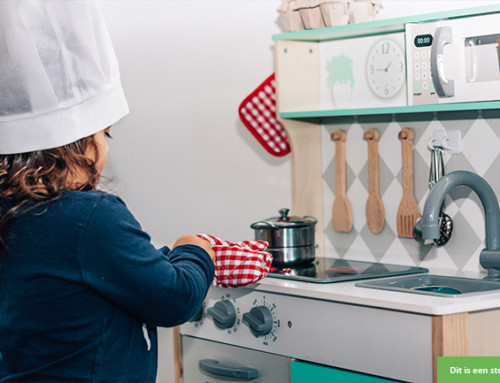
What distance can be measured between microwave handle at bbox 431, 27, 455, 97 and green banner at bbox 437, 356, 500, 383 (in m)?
0.71

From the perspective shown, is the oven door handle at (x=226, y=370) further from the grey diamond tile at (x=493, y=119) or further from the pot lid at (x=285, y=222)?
the grey diamond tile at (x=493, y=119)

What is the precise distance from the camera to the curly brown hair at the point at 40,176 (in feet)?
4.11

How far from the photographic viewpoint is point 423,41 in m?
2.07

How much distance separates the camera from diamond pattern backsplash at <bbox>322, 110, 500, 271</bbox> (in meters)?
2.15

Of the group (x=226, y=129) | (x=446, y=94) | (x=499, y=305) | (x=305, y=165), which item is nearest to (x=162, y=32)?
(x=226, y=129)

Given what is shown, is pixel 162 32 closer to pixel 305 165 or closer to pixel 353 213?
pixel 305 165

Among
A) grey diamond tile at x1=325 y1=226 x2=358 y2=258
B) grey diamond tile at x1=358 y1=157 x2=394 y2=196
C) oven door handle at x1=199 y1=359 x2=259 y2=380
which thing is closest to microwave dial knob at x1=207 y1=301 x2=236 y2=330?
oven door handle at x1=199 y1=359 x2=259 y2=380

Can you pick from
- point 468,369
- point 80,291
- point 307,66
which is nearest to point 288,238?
point 307,66

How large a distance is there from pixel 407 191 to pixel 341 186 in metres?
0.25

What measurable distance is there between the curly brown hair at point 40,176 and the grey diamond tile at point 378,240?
4.25ft

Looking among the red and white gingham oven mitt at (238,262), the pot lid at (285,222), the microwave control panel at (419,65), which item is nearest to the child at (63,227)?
the red and white gingham oven mitt at (238,262)

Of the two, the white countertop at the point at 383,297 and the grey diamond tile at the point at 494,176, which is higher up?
the grey diamond tile at the point at 494,176

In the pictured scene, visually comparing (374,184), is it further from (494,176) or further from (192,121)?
(192,121)

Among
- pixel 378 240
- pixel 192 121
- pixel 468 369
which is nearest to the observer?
pixel 468 369
